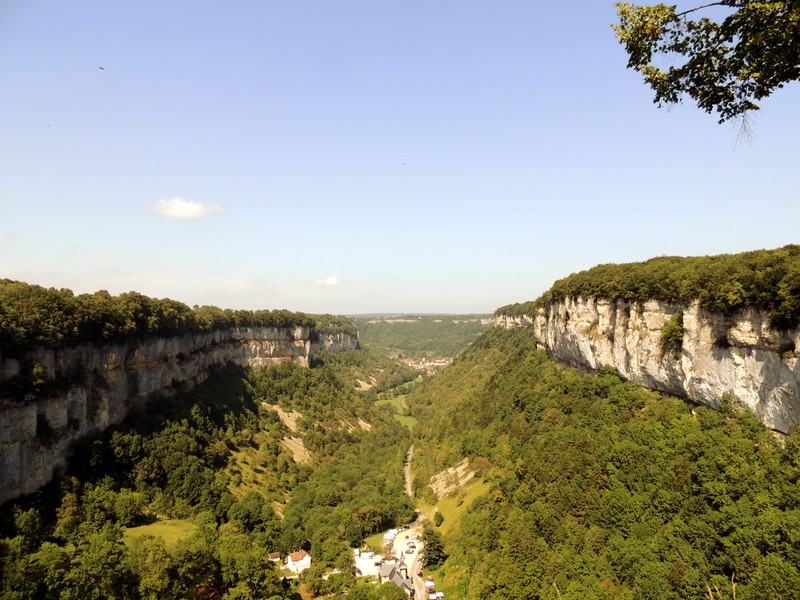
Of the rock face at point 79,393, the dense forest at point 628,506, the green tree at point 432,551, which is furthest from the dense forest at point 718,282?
the rock face at point 79,393

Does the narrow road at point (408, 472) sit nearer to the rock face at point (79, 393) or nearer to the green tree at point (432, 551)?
the green tree at point (432, 551)

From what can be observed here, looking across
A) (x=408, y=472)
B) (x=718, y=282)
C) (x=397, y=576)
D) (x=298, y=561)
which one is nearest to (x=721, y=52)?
(x=718, y=282)

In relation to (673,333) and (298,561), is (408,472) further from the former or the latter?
(673,333)

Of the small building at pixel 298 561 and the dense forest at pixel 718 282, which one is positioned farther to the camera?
the small building at pixel 298 561

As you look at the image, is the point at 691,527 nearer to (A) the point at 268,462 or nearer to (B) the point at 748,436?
(B) the point at 748,436

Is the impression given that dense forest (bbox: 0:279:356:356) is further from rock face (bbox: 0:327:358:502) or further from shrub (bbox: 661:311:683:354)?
shrub (bbox: 661:311:683:354)
